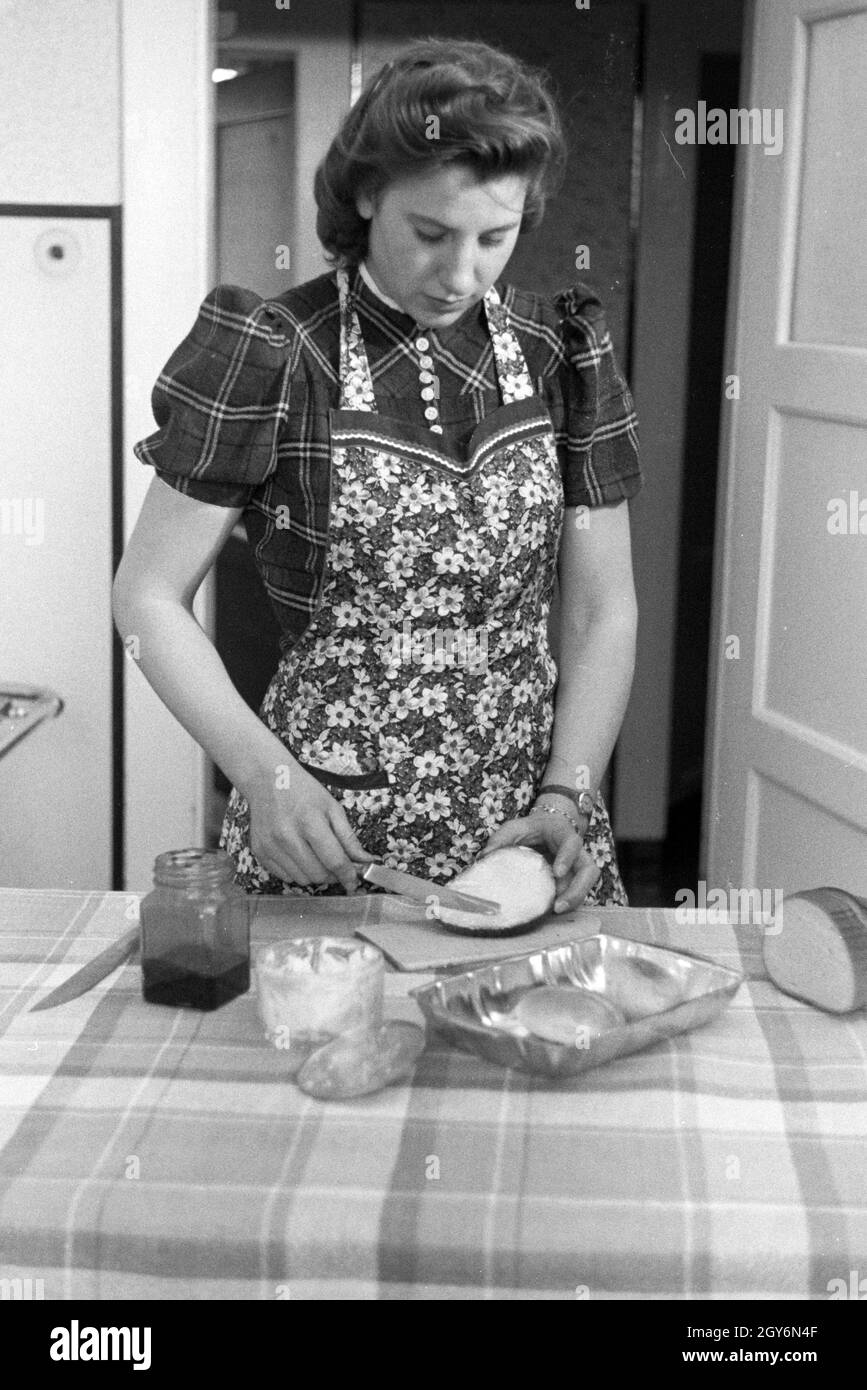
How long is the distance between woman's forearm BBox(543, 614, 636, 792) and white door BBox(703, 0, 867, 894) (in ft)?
2.21

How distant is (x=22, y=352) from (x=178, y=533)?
3.85ft

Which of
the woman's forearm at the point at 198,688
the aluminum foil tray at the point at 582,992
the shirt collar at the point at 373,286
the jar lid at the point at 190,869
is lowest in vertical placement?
the aluminum foil tray at the point at 582,992

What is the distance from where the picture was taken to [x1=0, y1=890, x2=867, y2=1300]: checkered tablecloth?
91 cm

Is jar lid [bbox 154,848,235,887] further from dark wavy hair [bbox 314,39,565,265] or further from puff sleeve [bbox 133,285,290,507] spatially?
dark wavy hair [bbox 314,39,565,265]

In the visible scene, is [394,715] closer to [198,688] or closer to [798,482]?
[198,688]

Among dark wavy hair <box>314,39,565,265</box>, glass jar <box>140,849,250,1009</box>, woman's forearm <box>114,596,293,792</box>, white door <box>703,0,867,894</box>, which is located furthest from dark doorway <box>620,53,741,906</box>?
glass jar <box>140,849,250,1009</box>

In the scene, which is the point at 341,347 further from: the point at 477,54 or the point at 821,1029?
the point at 821,1029

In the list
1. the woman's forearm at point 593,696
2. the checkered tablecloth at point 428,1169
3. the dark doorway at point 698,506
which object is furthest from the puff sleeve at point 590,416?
the dark doorway at point 698,506

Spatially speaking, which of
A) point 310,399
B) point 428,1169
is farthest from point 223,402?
point 428,1169

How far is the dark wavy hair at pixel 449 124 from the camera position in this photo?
1.37m

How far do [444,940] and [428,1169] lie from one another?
1.16ft

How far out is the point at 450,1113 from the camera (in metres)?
1.03

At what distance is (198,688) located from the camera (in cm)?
152

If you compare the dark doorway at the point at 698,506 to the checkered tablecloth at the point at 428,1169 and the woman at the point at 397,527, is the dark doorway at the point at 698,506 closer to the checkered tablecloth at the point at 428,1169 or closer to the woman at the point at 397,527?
the woman at the point at 397,527
